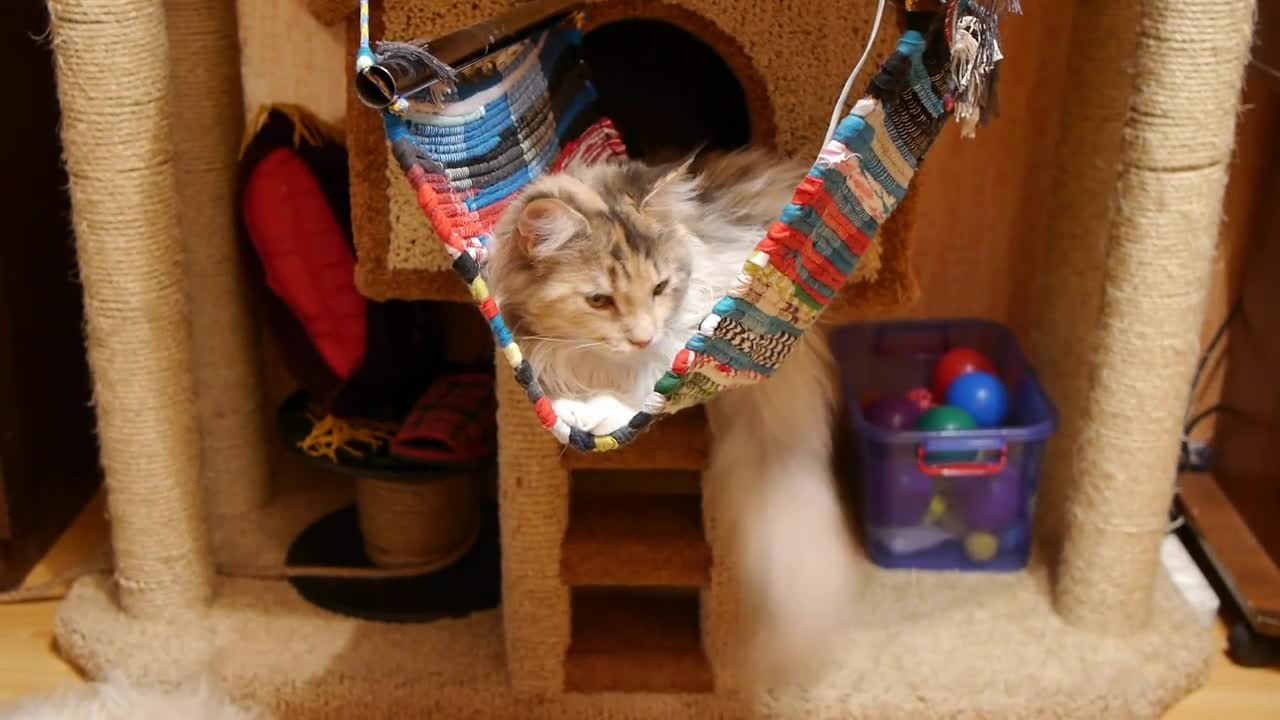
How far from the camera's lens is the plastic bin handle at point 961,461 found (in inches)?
74.4

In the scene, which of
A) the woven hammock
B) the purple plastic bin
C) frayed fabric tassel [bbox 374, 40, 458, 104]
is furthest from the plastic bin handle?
frayed fabric tassel [bbox 374, 40, 458, 104]

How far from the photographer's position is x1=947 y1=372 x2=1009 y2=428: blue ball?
6.55ft

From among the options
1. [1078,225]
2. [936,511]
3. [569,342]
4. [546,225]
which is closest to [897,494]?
[936,511]

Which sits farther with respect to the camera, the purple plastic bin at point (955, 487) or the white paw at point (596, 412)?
the purple plastic bin at point (955, 487)

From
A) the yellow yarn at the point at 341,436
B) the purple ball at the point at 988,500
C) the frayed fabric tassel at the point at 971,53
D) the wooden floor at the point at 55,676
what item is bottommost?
the wooden floor at the point at 55,676

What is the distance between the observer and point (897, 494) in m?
1.95

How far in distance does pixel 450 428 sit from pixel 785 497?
54 centimetres

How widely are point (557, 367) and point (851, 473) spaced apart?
2.89 feet

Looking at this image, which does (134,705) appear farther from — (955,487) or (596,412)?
(955,487)

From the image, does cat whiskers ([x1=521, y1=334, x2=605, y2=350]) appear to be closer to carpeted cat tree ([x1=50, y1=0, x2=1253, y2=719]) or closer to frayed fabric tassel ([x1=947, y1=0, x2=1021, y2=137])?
carpeted cat tree ([x1=50, y1=0, x2=1253, y2=719])

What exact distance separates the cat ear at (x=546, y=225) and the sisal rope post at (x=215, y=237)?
714 mm

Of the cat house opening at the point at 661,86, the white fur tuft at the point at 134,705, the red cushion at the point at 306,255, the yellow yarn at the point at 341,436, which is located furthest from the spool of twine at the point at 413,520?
the cat house opening at the point at 661,86

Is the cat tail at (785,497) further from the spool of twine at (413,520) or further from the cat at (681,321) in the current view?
the spool of twine at (413,520)

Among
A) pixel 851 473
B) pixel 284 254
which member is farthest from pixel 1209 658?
pixel 284 254
